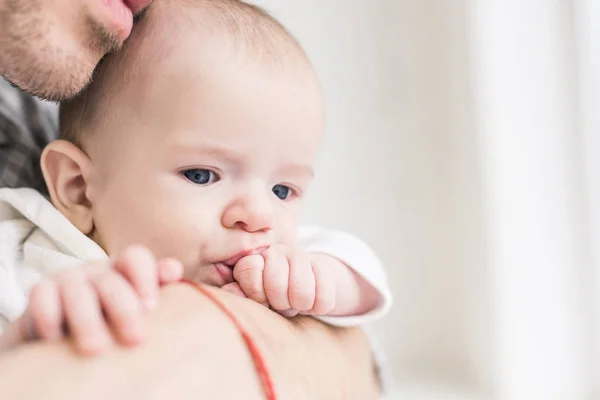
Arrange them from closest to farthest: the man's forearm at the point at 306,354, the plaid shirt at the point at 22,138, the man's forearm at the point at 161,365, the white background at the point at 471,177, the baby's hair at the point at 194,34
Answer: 1. the man's forearm at the point at 161,365
2. the man's forearm at the point at 306,354
3. the baby's hair at the point at 194,34
4. the plaid shirt at the point at 22,138
5. the white background at the point at 471,177

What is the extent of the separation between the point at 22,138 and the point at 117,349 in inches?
24.0

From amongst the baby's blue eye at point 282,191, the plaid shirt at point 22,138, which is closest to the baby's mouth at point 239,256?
the baby's blue eye at point 282,191

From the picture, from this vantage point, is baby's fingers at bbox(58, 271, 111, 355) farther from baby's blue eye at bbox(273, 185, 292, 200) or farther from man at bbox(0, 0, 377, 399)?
baby's blue eye at bbox(273, 185, 292, 200)

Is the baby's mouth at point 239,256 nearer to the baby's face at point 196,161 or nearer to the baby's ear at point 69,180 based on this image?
the baby's face at point 196,161

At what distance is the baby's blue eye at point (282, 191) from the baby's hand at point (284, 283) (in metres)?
0.13


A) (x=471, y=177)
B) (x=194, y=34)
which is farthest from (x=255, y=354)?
(x=471, y=177)

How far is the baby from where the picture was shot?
31.4 inches

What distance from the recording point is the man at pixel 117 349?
1.45ft

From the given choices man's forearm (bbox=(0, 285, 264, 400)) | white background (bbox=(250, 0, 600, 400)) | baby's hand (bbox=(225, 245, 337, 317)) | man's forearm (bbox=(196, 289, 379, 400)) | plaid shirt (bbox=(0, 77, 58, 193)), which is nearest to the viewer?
man's forearm (bbox=(0, 285, 264, 400))

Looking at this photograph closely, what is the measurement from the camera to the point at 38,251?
2.68 ft

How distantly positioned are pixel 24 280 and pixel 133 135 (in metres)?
0.21

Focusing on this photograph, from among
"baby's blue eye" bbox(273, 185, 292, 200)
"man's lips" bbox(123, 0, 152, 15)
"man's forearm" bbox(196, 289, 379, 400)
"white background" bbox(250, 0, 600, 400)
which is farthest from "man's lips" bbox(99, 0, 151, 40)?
"white background" bbox(250, 0, 600, 400)

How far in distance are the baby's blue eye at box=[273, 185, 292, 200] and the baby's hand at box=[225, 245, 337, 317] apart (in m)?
0.13

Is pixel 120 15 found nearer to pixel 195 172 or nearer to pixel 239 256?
pixel 195 172
